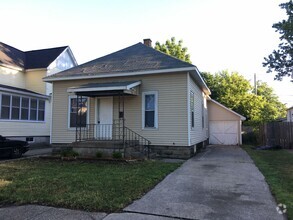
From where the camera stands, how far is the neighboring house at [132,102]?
456 inches

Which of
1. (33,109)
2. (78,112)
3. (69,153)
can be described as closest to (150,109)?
(78,112)

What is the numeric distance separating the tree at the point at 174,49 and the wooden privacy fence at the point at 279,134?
791 inches

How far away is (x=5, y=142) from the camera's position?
38.4 ft

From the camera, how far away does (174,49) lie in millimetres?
36250

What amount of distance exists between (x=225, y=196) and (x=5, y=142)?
10.4m

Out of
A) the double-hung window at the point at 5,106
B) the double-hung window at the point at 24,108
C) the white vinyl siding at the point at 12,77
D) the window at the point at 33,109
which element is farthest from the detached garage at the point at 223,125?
the white vinyl siding at the point at 12,77

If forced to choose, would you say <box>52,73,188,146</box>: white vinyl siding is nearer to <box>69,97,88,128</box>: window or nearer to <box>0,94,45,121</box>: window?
<box>69,97,88,128</box>: window

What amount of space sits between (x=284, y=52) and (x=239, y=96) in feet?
52.1

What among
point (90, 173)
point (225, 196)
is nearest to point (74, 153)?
point (90, 173)

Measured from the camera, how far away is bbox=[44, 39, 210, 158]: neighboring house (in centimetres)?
1157

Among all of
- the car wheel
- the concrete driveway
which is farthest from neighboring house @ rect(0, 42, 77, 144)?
the concrete driveway

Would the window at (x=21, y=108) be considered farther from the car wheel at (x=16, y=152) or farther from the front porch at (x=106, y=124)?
the front porch at (x=106, y=124)

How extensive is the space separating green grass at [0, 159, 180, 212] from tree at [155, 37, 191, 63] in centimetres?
2908

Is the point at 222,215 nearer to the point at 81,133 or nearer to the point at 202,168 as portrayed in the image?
the point at 202,168
